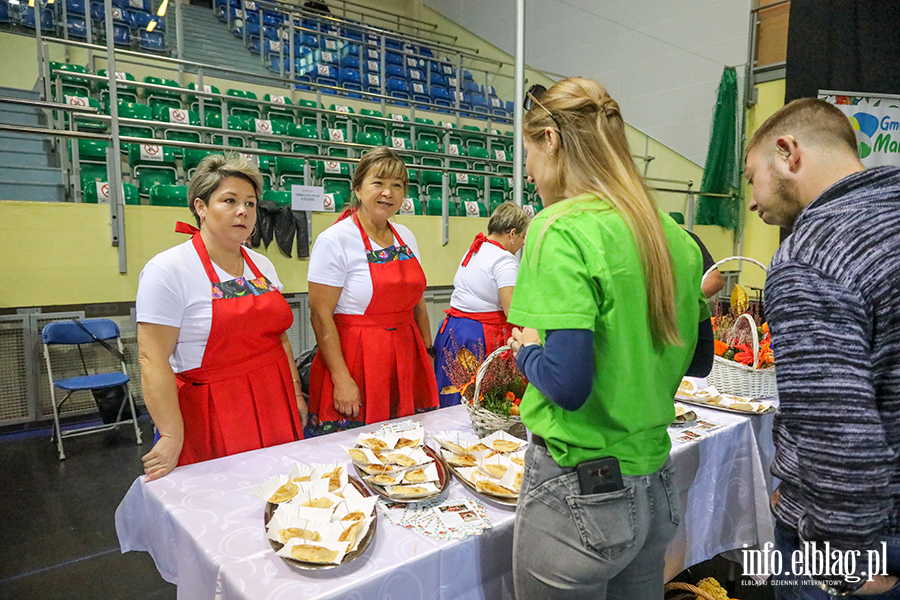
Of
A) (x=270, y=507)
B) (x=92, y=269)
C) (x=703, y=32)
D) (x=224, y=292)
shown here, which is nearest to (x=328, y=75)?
(x=703, y=32)

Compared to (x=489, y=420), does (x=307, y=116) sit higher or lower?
higher

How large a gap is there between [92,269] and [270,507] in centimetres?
335

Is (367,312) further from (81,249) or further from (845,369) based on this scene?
(81,249)

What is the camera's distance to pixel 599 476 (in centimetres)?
80

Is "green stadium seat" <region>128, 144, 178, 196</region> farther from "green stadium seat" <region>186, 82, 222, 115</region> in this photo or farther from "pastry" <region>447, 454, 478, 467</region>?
"pastry" <region>447, 454, 478, 467</region>

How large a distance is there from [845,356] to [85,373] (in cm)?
437

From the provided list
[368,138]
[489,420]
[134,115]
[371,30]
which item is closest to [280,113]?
[368,138]

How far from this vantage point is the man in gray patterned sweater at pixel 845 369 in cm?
78

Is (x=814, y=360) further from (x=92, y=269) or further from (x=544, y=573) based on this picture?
(x=92, y=269)

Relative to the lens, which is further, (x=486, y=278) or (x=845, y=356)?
(x=486, y=278)

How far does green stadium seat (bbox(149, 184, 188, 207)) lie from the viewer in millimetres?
4469

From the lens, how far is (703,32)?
20.6 feet

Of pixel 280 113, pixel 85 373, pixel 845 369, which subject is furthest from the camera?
pixel 280 113

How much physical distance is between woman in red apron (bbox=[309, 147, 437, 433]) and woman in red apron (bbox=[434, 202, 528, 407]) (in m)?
0.63
